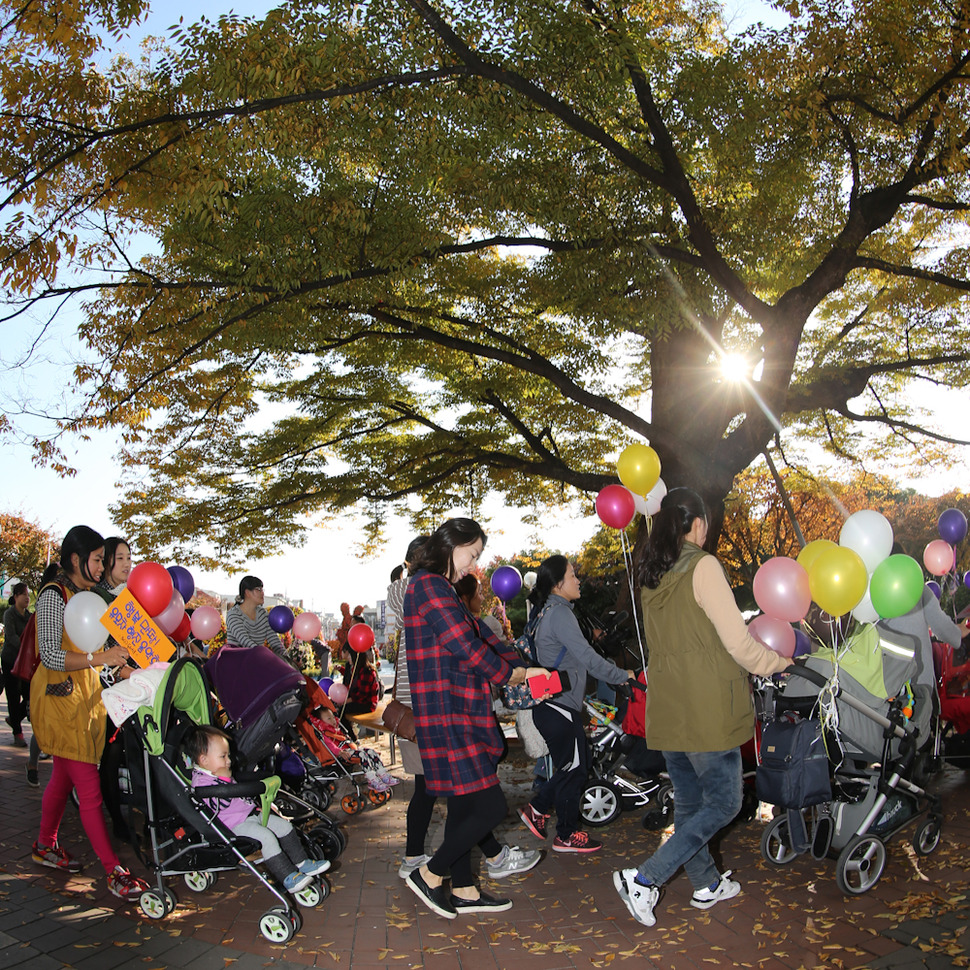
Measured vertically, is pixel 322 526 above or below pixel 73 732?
above

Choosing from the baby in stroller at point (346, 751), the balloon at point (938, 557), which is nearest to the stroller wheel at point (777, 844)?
the balloon at point (938, 557)

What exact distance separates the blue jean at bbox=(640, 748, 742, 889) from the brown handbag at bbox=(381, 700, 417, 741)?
5.78 ft

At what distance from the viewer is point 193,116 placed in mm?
6105

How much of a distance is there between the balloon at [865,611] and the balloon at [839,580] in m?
0.49

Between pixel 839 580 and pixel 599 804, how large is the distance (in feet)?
8.98

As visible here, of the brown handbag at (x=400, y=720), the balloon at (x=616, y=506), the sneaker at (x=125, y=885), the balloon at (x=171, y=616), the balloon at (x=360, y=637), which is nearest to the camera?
the sneaker at (x=125, y=885)

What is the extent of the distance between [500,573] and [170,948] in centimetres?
464

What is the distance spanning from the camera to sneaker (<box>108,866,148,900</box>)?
14.0ft

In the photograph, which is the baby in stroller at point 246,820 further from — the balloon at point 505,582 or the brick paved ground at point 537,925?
the balloon at point 505,582

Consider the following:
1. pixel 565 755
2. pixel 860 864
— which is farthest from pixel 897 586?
pixel 565 755

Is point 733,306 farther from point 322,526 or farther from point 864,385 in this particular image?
point 322,526

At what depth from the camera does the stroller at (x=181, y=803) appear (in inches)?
154

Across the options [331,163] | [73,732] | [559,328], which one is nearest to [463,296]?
[559,328]

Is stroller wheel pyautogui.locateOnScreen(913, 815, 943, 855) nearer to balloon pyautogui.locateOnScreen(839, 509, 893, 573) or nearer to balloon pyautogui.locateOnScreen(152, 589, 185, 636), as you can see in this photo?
balloon pyautogui.locateOnScreen(839, 509, 893, 573)
